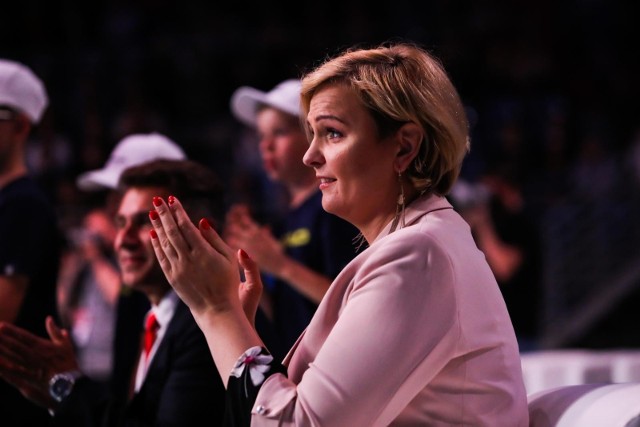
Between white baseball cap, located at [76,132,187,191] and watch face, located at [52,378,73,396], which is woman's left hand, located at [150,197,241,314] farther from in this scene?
white baseball cap, located at [76,132,187,191]

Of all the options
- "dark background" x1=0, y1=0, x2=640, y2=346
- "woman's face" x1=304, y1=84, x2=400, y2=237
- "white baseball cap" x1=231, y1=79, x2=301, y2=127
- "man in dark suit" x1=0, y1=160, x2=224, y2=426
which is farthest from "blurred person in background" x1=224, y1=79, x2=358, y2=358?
"dark background" x1=0, y1=0, x2=640, y2=346

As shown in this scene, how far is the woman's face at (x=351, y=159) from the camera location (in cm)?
176

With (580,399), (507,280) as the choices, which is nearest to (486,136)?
(507,280)

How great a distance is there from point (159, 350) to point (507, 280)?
11.4 ft

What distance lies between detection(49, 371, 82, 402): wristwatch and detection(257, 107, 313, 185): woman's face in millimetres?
1443

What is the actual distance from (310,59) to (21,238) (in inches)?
215

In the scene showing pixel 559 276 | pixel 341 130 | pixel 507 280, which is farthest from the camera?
pixel 559 276

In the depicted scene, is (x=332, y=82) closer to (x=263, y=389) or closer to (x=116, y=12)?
(x=263, y=389)

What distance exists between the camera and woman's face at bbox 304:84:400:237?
1761 millimetres

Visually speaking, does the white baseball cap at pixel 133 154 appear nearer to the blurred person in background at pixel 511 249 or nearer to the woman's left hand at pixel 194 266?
the woman's left hand at pixel 194 266

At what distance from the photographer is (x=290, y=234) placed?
11.4 feet

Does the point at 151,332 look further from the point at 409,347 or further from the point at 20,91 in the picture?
the point at 409,347

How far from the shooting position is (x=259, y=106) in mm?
3762

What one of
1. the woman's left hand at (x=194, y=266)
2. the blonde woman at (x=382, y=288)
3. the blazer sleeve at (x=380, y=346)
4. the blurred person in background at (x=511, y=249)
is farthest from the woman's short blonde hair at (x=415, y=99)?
the blurred person in background at (x=511, y=249)
